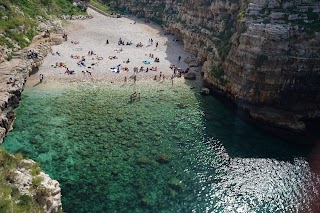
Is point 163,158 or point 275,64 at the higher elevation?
point 275,64

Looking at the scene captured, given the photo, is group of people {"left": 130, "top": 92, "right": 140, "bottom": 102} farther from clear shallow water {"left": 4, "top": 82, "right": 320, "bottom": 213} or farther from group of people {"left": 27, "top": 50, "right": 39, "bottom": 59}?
group of people {"left": 27, "top": 50, "right": 39, "bottom": 59}

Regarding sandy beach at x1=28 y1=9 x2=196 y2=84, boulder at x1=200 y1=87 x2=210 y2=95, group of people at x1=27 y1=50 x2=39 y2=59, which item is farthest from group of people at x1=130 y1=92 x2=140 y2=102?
group of people at x1=27 y1=50 x2=39 y2=59

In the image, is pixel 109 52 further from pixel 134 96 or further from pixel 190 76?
pixel 134 96

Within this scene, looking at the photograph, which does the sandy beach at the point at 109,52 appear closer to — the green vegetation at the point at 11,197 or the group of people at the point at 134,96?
the group of people at the point at 134,96

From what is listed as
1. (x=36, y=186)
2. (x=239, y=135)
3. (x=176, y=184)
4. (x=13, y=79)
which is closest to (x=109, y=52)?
(x=13, y=79)

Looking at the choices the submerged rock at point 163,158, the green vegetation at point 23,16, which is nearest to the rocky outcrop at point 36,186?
the submerged rock at point 163,158

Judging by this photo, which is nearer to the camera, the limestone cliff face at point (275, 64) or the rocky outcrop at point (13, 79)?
the rocky outcrop at point (13, 79)
